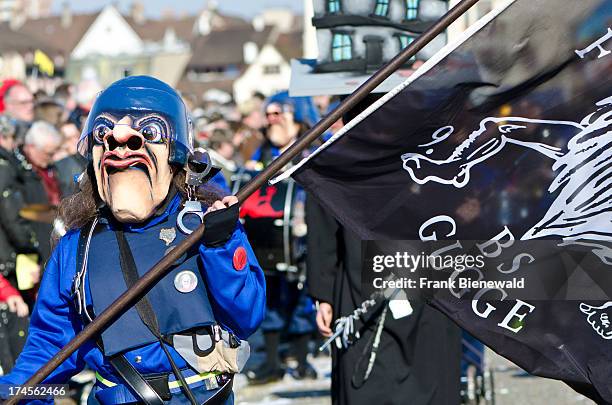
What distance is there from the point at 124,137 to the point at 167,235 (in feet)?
1.16

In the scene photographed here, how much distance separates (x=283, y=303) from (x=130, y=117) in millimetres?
6726

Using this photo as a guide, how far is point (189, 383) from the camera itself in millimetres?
4613

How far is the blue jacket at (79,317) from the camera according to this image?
177 inches

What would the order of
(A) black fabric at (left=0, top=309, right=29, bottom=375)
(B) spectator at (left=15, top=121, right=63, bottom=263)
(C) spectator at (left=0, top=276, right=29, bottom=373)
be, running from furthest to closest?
1. (B) spectator at (left=15, top=121, right=63, bottom=263)
2. (A) black fabric at (left=0, top=309, right=29, bottom=375)
3. (C) spectator at (left=0, top=276, right=29, bottom=373)

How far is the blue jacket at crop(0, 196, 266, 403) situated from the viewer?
449 cm

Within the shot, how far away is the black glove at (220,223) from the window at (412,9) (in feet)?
9.46

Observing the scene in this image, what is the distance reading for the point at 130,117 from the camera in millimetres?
4688

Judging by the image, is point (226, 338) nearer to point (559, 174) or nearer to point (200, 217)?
point (200, 217)

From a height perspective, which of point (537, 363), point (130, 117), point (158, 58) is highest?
Answer: point (158, 58)

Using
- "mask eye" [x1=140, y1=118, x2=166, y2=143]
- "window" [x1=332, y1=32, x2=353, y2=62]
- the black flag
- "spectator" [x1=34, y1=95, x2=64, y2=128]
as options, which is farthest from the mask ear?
"spectator" [x1=34, y1=95, x2=64, y2=128]

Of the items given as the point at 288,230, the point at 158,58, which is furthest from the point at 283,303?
the point at 158,58

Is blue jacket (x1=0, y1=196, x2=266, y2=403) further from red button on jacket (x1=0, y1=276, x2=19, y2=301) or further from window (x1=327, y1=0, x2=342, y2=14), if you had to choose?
red button on jacket (x1=0, y1=276, x2=19, y2=301)

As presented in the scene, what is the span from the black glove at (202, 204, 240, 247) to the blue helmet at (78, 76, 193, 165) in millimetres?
435

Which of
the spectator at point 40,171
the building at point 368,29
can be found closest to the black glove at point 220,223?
the building at point 368,29
